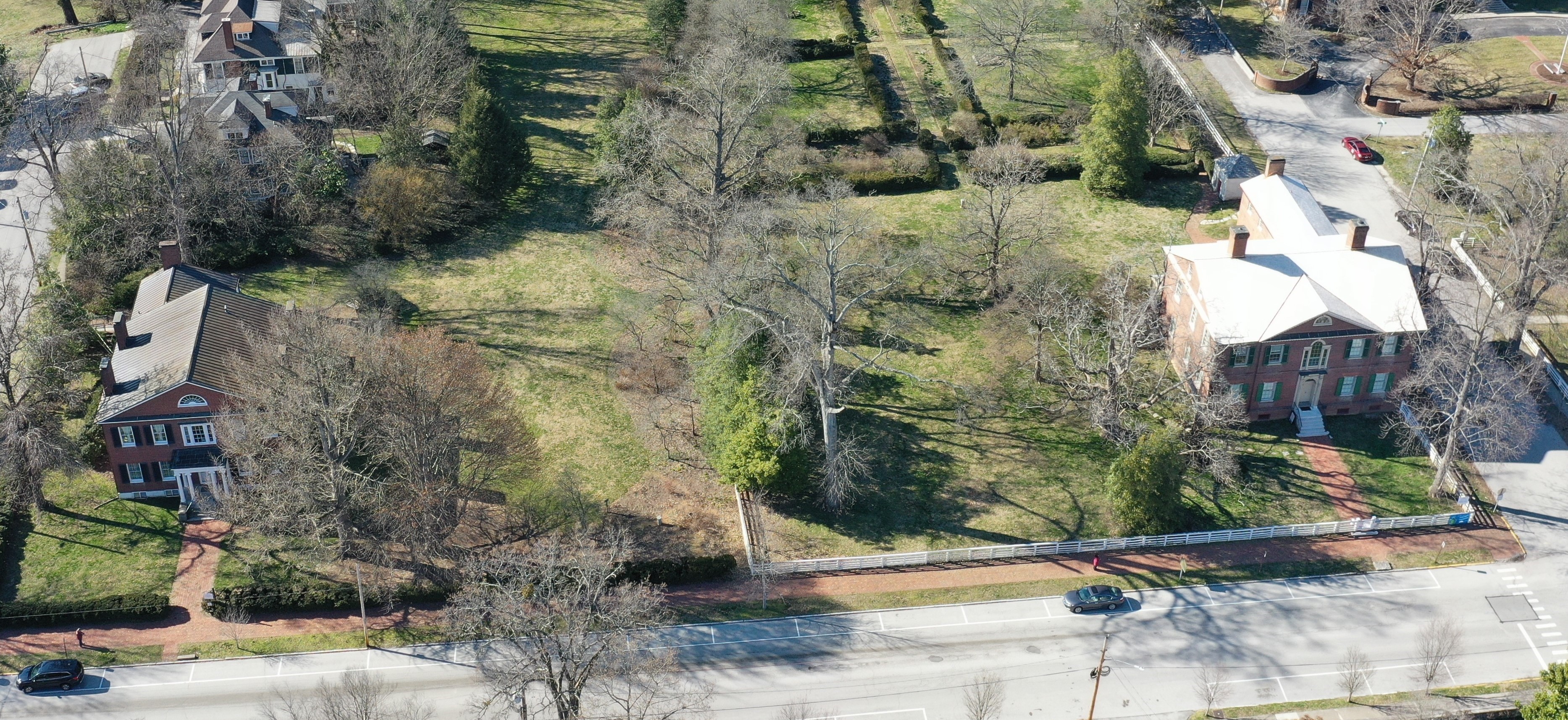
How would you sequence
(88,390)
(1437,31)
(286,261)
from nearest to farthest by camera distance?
(88,390)
(286,261)
(1437,31)

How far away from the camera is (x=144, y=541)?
78.3 m

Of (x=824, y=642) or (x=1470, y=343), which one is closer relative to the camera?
(x=824, y=642)

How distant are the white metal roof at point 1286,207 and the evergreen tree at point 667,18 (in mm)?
48488

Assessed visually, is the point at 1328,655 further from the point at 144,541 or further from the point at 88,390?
the point at 88,390

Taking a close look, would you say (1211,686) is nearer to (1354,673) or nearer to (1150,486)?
(1354,673)

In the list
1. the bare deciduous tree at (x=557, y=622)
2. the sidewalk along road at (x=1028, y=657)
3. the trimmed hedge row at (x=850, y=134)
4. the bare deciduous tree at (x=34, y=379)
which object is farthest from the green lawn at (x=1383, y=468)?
the bare deciduous tree at (x=34, y=379)

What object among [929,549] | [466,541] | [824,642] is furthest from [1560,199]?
[466,541]

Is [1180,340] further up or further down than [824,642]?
further up

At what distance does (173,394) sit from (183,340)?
424 cm

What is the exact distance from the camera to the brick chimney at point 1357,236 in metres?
85.4

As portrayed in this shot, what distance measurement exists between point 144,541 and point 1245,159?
76.7 meters

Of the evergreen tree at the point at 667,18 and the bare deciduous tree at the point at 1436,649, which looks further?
the evergreen tree at the point at 667,18

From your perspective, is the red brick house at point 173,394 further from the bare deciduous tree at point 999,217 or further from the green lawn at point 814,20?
the green lawn at point 814,20

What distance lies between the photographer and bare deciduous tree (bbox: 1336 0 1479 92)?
383 feet
